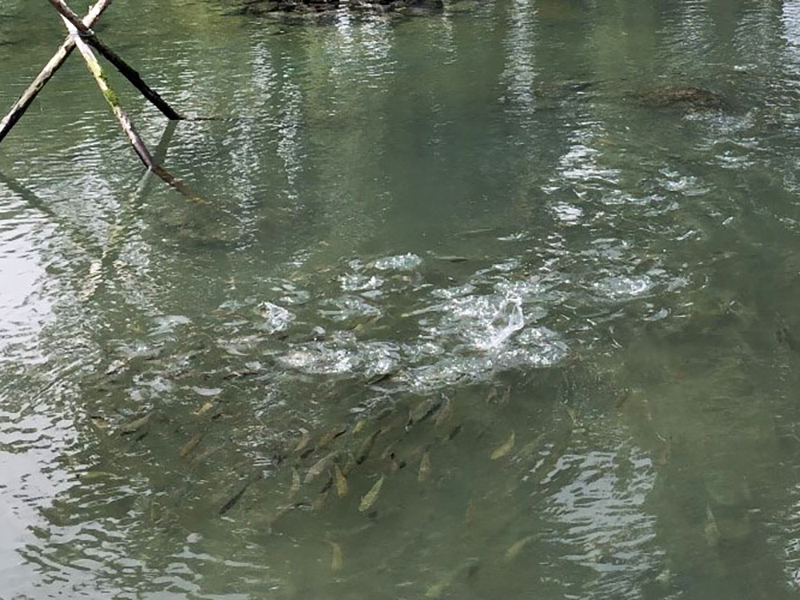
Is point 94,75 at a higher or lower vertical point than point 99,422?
higher

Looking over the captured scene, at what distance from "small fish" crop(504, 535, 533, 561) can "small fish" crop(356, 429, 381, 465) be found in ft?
3.91

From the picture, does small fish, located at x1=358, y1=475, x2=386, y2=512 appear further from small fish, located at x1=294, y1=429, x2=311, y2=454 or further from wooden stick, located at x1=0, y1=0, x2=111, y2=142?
wooden stick, located at x1=0, y1=0, x2=111, y2=142

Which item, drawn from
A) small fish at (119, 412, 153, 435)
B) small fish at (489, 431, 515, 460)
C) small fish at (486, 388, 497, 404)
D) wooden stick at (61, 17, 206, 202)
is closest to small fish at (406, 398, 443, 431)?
small fish at (486, 388, 497, 404)

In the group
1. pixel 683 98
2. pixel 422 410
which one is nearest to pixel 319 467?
pixel 422 410

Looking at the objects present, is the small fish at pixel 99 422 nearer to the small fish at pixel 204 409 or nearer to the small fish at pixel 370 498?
the small fish at pixel 204 409

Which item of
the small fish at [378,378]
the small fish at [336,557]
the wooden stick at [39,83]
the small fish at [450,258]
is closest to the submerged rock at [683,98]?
the small fish at [450,258]

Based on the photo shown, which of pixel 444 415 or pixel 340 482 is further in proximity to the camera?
pixel 444 415

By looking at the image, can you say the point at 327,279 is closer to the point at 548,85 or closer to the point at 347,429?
the point at 347,429

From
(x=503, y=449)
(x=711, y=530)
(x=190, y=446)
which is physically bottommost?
(x=711, y=530)

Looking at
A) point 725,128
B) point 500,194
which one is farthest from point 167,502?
point 725,128

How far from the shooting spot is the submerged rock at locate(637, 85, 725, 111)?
1227 cm

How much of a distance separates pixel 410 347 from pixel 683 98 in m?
7.47

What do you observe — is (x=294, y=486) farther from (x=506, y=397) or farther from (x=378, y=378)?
(x=506, y=397)

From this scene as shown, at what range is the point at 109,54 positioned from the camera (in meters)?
11.4
